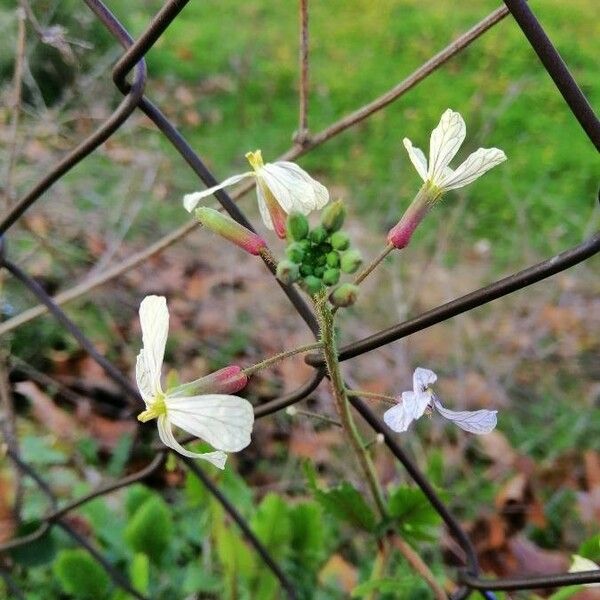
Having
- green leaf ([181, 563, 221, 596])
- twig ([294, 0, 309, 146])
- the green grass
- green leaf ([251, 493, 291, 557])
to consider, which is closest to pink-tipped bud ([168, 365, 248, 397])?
twig ([294, 0, 309, 146])

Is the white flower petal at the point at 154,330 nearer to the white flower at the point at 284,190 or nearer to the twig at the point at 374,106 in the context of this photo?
the white flower at the point at 284,190

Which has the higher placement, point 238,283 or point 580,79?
point 580,79

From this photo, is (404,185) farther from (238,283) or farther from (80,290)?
(80,290)

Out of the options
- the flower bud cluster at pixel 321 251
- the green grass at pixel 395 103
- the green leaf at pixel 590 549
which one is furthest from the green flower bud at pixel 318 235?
the green grass at pixel 395 103

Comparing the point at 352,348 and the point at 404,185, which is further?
the point at 404,185

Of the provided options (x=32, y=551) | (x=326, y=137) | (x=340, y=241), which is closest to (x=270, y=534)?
(x=32, y=551)

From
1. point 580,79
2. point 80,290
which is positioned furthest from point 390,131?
point 80,290
